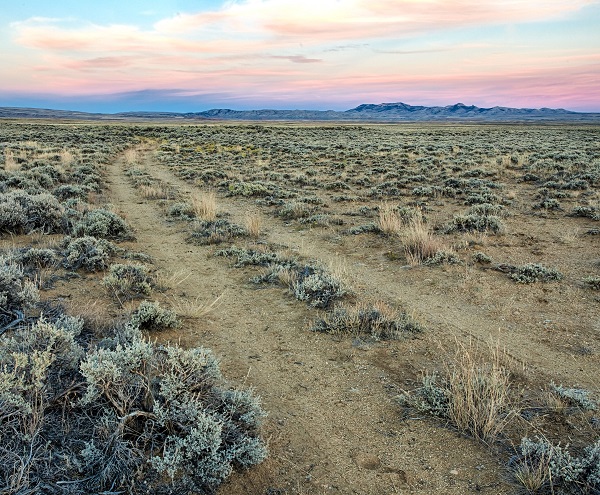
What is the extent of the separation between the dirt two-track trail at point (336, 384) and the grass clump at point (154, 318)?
0.57 feet

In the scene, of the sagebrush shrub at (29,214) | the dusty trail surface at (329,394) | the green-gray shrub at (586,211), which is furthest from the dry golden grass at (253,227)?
the green-gray shrub at (586,211)

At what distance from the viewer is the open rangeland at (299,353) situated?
3113mm

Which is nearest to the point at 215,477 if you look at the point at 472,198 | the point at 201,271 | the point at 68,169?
the point at 201,271

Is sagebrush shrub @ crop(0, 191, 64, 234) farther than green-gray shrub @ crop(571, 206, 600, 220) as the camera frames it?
No

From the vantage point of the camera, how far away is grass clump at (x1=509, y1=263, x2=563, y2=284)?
741 cm

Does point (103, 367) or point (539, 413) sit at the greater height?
point (103, 367)

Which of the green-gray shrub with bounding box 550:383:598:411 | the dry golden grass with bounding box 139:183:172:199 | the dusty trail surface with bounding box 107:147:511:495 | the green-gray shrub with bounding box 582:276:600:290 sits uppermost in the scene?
the dry golden grass with bounding box 139:183:172:199

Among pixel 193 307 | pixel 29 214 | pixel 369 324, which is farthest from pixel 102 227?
pixel 369 324

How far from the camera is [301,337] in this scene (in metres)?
5.56

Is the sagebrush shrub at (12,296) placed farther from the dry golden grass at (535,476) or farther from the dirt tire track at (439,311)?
the dry golden grass at (535,476)

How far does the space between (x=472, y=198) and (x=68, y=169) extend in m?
18.1

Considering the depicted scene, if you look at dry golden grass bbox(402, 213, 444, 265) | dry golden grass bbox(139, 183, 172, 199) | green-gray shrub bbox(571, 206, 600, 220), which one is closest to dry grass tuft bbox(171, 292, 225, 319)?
dry golden grass bbox(402, 213, 444, 265)

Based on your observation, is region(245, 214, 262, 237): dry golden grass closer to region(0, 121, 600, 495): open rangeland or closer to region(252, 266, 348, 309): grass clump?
region(0, 121, 600, 495): open rangeland

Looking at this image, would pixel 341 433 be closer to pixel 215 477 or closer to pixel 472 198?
pixel 215 477
